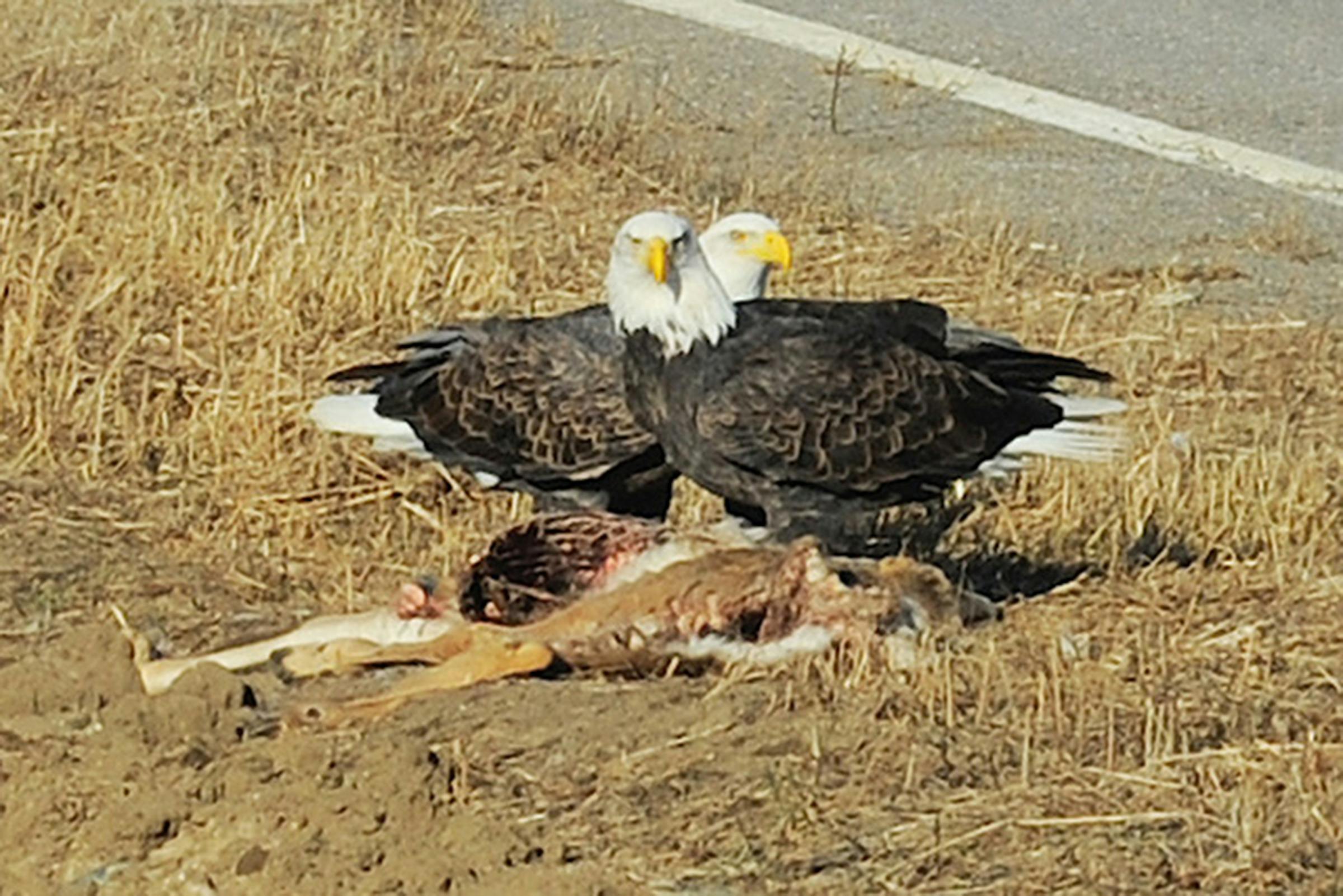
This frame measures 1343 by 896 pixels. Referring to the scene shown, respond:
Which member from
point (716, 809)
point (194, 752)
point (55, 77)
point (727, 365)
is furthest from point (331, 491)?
point (55, 77)

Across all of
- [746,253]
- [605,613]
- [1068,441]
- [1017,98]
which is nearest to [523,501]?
[746,253]

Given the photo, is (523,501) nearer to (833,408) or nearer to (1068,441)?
(833,408)

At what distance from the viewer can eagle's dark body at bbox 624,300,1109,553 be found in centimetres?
672

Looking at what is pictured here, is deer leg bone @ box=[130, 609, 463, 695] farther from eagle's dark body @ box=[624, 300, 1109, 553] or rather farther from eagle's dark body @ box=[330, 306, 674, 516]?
eagle's dark body @ box=[330, 306, 674, 516]

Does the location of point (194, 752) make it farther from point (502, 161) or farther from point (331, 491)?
point (502, 161)

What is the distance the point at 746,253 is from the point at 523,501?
2.78 ft

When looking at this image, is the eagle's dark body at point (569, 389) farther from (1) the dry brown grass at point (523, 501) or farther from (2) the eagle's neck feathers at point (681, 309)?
(1) the dry brown grass at point (523, 501)

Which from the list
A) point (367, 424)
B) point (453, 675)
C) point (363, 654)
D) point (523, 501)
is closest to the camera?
point (453, 675)

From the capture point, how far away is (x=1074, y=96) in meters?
11.8

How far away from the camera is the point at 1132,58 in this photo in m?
12.3

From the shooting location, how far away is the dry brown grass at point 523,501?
4.99m

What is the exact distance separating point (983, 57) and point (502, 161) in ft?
8.26

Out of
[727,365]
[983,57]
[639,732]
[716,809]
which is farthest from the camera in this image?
[983,57]

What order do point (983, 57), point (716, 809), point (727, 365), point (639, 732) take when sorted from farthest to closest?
1. point (983, 57)
2. point (727, 365)
3. point (639, 732)
4. point (716, 809)
